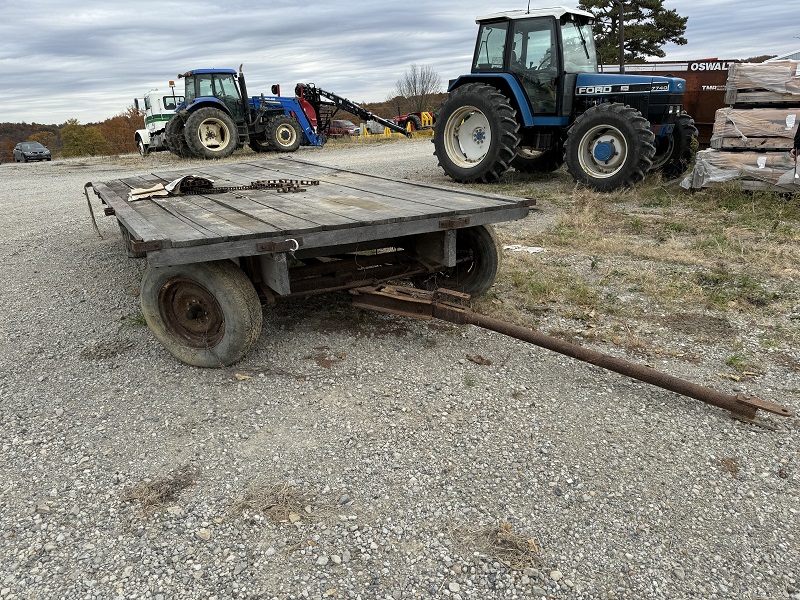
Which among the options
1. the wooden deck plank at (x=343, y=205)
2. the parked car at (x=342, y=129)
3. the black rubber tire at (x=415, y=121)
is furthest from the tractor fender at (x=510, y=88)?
the black rubber tire at (x=415, y=121)

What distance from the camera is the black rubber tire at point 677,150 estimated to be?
901 cm

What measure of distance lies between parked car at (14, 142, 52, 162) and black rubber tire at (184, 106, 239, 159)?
1547cm

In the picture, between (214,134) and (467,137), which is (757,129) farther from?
(214,134)

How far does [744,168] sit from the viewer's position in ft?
24.6

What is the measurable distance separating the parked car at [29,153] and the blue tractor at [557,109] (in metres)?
23.4

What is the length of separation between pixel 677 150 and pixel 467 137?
3117 millimetres

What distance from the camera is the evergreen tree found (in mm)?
26812

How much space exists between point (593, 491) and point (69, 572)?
6.32 feet

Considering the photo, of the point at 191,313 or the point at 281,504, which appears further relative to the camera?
the point at 191,313

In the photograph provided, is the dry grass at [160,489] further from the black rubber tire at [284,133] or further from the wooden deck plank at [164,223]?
the black rubber tire at [284,133]

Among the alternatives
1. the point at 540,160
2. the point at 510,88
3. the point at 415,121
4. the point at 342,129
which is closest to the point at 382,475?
the point at 510,88

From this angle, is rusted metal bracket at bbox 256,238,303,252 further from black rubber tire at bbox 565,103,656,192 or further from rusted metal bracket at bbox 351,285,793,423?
black rubber tire at bbox 565,103,656,192

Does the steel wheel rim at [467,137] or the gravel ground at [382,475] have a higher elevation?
the steel wheel rim at [467,137]

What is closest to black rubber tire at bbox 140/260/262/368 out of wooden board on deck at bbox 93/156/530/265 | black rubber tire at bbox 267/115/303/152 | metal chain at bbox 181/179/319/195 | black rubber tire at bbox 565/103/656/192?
wooden board on deck at bbox 93/156/530/265
